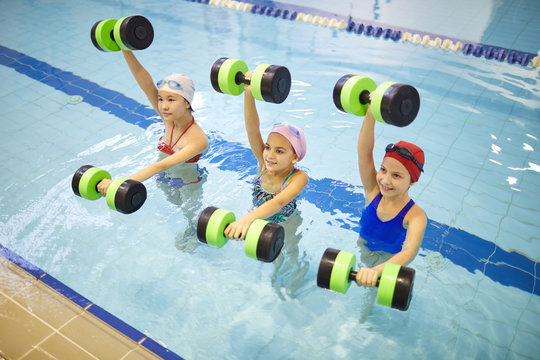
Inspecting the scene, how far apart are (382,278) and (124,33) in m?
2.60

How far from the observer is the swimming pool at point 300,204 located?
3.37 meters

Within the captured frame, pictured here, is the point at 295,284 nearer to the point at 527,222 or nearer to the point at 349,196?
the point at 349,196

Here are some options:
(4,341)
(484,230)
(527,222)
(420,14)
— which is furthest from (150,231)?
(420,14)

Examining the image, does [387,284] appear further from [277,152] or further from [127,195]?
[127,195]

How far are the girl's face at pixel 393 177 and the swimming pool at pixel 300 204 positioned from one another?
0.90 metres

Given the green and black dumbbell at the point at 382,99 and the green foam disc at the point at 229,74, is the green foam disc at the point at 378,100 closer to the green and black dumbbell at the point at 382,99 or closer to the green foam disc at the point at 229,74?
the green and black dumbbell at the point at 382,99

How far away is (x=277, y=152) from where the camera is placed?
2.97 metres

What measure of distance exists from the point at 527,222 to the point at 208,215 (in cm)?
320

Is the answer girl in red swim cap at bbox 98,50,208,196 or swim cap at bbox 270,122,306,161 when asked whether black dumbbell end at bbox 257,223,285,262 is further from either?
girl in red swim cap at bbox 98,50,208,196

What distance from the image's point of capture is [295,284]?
3652 millimetres

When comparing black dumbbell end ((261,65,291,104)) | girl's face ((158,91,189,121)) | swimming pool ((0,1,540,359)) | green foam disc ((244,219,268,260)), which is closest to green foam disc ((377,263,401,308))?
green foam disc ((244,219,268,260))

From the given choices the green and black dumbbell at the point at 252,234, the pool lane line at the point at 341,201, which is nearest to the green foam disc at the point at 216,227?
the green and black dumbbell at the point at 252,234

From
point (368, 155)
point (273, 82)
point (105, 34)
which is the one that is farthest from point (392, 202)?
point (105, 34)

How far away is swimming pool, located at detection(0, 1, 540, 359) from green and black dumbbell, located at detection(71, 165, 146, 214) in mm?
864
